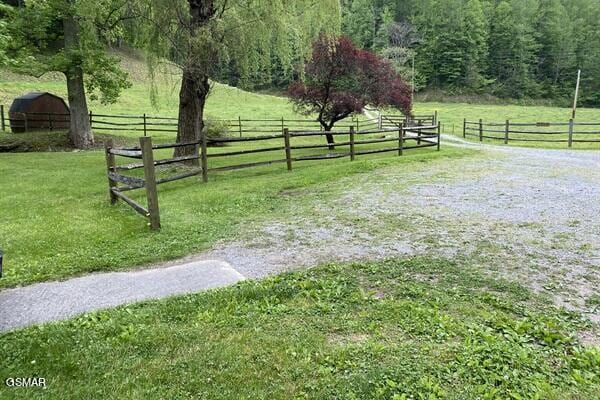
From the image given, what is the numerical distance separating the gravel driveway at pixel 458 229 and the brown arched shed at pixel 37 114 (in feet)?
47.0

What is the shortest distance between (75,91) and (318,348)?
1478 centimetres

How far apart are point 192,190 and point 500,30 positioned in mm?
68786

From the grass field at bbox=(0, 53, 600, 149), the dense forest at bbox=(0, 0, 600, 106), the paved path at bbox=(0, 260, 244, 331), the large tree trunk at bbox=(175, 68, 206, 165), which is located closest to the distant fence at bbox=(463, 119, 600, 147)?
the grass field at bbox=(0, 53, 600, 149)

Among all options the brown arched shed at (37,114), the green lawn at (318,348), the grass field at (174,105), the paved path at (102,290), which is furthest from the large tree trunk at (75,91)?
the green lawn at (318,348)

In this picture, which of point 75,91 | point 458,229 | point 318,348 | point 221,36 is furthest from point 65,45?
point 318,348

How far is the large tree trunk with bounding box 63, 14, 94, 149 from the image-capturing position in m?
13.7

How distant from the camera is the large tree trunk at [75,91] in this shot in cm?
1368

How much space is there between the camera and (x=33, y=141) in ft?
49.4

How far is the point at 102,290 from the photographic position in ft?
12.6

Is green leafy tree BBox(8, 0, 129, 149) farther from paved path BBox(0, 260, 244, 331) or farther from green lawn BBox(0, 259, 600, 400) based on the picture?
green lawn BBox(0, 259, 600, 400)

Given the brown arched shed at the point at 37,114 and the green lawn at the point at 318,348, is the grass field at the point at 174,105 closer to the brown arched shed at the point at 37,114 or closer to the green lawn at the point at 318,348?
the brown arched shed at the point at 37,114

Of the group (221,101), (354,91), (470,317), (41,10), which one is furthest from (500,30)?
(470,317)

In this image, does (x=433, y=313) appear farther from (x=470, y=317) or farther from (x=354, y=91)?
(x=354, y=91)

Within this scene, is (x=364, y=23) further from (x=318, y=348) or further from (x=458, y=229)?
(x=318, y=348)
